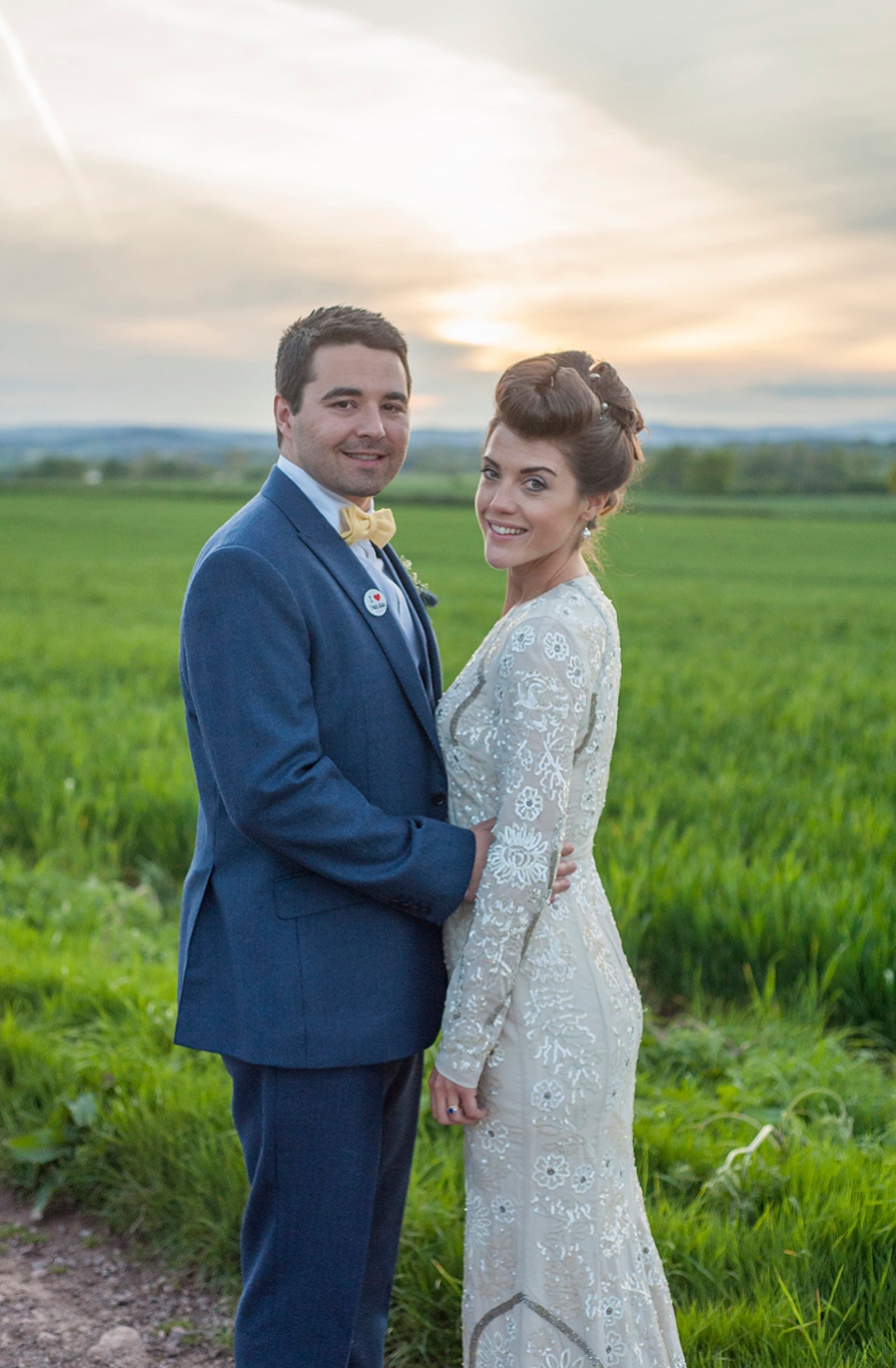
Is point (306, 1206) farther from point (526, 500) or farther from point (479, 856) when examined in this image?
point (526, 500)

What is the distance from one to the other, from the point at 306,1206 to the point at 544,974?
0.65 m

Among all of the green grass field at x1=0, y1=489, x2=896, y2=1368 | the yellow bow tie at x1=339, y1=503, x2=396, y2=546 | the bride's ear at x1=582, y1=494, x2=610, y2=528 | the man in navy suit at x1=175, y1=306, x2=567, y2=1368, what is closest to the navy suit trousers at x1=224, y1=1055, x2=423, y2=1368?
the man in navy suit at x1=175, y1=306, x2=567, y2=1368

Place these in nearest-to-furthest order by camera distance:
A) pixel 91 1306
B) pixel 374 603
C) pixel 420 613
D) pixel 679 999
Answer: pixel 374 603
pixel 420 613
pixel 91 1306
pixel 679 999

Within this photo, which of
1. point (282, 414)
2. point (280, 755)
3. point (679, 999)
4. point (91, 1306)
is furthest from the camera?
point (679, 999)

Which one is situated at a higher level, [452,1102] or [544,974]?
[544,974]

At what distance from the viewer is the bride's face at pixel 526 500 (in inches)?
86.2

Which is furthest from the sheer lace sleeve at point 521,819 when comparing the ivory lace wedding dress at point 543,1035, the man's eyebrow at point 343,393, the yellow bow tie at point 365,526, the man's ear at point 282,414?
the man's ear at point 282,414

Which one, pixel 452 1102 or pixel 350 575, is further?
pixel 350 575

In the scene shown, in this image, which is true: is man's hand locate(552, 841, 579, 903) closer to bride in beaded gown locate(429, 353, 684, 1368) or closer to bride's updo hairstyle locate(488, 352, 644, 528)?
bride in beaded gown locate(429, 353, 684, 1368)

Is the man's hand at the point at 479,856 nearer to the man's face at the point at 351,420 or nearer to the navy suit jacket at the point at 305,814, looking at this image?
the navy suit jacket at the point at 305,814

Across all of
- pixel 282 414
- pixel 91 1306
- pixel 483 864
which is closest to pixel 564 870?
pixel 483 864

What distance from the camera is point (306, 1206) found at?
2.18 metres

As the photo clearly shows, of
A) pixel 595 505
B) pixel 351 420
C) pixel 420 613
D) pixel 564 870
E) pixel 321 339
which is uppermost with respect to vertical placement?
pixel 321 339

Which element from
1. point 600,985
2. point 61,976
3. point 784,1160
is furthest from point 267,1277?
point 61,976
